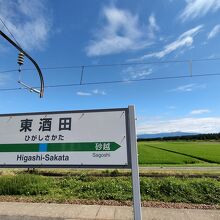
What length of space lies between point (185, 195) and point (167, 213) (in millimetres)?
1269

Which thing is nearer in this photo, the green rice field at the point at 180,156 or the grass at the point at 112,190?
the grass at the point at 112,190

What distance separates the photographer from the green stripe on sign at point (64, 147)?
4223mm

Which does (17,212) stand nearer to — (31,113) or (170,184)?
(31,113)

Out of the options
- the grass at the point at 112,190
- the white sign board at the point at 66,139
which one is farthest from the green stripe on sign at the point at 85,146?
the grass at the point at 112,190

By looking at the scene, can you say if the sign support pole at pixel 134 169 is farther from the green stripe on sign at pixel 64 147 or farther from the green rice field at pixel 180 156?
the green rice field at pixel 180 156

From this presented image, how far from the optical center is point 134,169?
400cm

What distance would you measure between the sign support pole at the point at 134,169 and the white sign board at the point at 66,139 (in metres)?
0.09

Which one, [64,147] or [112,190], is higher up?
[64,147]

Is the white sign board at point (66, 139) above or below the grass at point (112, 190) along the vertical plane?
above

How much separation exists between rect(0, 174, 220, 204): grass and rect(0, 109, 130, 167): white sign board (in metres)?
2.01

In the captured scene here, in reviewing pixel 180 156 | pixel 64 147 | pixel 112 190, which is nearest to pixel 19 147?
pixel 64 147

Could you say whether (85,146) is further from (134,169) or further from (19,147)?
(19,147)

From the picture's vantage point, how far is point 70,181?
25.4ft

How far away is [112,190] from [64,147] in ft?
8.97
